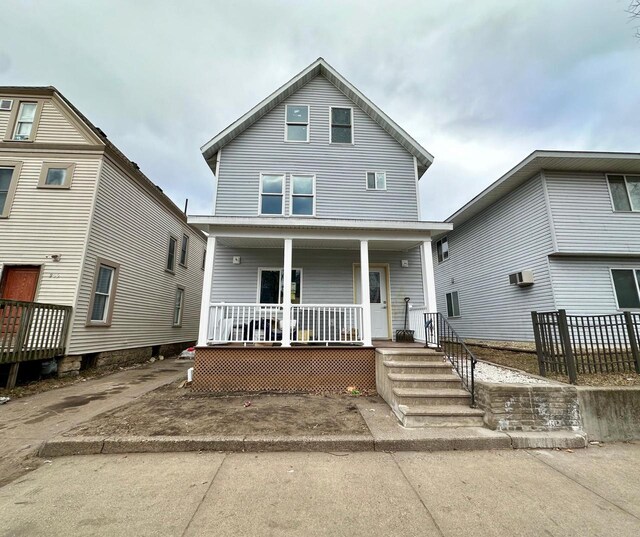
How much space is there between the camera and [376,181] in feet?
28.9

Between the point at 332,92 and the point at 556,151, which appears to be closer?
the point at 556,151

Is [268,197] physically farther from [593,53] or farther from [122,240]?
[593,53]

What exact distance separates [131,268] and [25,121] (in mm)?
5309

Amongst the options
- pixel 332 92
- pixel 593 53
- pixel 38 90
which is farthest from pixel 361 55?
pixel 38 90

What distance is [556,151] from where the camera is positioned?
25.3 ft

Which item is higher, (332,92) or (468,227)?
(332,92)

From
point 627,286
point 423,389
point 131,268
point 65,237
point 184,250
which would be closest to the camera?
point 423,389

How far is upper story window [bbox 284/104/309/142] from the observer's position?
29.4 feet

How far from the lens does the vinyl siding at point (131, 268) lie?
7.96 metres

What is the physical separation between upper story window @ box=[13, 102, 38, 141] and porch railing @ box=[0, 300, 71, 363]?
18.2ft

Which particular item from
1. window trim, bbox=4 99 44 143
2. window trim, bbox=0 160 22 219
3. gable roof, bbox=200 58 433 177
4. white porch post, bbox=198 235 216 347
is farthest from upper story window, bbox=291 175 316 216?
window trim, bbox=0 160 22 219

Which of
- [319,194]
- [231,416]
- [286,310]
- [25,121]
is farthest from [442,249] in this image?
[25,121]

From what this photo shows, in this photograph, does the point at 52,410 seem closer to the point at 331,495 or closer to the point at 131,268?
the point at 331,495

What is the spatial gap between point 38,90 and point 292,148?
313 inches
